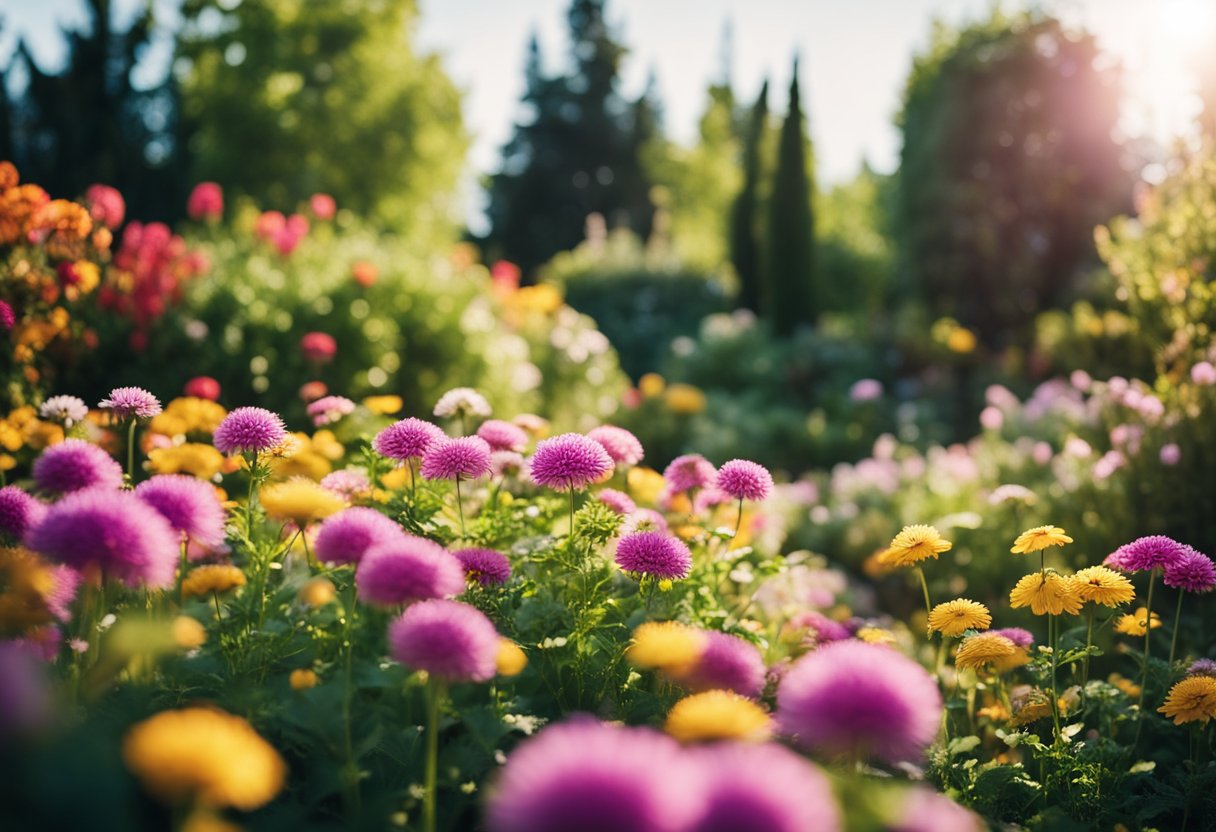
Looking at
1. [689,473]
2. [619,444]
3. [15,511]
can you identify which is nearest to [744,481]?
[689,473]

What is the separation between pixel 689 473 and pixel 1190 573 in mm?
1246

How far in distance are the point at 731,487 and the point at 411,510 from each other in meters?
0.79

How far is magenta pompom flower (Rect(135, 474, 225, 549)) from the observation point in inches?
59.5

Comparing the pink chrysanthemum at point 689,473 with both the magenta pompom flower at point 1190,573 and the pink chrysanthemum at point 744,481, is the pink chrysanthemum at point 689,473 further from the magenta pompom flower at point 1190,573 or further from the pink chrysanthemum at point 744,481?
the magenta pompom flower at point 1190,573

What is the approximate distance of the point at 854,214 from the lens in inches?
1054

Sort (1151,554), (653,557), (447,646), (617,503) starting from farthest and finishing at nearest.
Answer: (617,503), (1151,554), (653,557), (447,646)

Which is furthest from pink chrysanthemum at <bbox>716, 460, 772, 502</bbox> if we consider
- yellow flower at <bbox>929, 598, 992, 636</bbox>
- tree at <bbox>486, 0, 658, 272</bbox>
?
tree at <bbox>486, 0, 658, 272</bbox>

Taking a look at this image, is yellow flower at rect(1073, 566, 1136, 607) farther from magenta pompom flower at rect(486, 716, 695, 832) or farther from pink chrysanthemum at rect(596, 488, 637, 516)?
magenta pompom flower at rect(486, 716, 695, 832)

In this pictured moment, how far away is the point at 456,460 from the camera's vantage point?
6.17ft

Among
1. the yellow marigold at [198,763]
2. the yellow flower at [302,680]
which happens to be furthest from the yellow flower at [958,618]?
the yellow marigold at [198,763]

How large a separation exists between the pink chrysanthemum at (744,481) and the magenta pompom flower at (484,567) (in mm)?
624

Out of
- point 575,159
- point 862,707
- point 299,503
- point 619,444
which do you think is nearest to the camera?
→ point 862,707

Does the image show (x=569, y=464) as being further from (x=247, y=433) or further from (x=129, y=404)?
(x=129, y=404)

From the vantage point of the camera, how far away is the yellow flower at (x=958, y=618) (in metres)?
1.86
